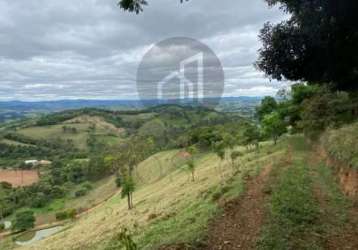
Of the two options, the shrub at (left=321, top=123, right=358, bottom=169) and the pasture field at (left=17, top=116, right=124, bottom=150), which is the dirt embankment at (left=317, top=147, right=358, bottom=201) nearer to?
the shrub at (left=321, top=123, right=358, bottom=169)

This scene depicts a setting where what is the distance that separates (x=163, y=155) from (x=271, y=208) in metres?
58.4

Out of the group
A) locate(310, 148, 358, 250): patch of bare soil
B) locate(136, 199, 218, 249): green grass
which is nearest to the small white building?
locate(136, 199, 218, 249): green grass

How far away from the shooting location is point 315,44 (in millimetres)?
7301

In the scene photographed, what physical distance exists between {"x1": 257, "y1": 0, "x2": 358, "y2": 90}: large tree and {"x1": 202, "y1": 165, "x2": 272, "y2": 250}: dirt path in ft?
11.7

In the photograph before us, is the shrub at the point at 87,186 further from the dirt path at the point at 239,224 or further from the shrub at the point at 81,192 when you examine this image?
the dirt path at the point at 239,224

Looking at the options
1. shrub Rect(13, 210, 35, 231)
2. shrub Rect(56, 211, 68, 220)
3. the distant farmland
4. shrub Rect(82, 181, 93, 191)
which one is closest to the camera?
shrub Rect(13, 210, 35, 231)

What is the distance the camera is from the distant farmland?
88.8 m

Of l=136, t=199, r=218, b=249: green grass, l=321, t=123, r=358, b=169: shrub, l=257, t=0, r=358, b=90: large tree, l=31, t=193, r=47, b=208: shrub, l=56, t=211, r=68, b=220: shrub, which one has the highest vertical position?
l=257, t=0, r=358, b=90: large tree

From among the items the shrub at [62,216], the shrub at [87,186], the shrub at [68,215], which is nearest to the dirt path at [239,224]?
the shrub at [68,215]

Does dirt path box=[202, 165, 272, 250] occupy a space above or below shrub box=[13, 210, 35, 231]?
above

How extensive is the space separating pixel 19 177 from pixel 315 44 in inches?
3910

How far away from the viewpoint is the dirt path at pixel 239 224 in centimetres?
750

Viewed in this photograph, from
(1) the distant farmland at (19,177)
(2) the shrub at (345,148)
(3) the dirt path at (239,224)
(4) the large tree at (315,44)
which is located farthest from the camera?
(1) the distant farmland at (19,177)

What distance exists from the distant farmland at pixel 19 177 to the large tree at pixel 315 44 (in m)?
87.6
